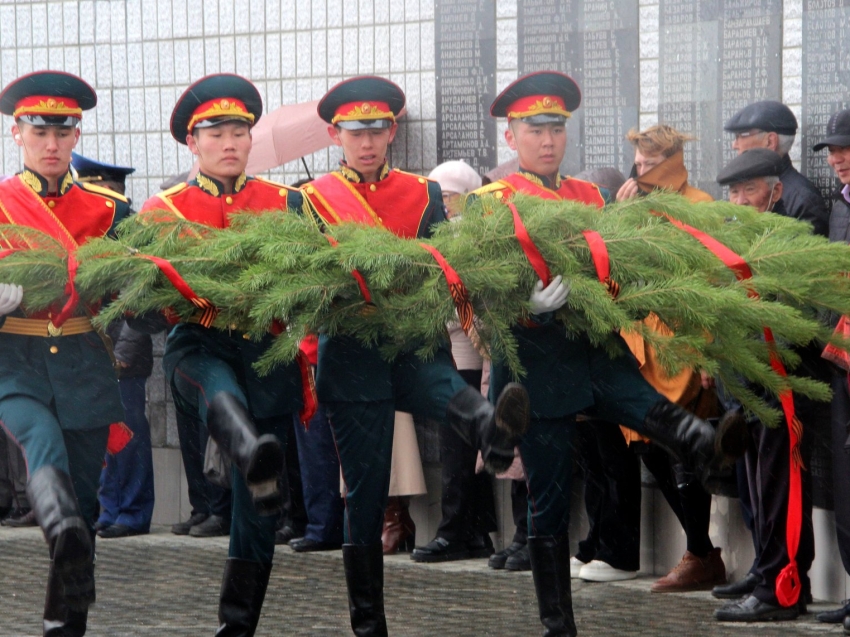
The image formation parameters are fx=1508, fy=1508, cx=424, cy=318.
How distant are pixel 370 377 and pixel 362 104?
3.73ft

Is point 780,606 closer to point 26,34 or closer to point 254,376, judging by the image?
point 254,376

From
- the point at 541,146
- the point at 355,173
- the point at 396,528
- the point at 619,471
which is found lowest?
the point at 396,528

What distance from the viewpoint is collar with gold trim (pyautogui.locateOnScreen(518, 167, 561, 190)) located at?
232 inches

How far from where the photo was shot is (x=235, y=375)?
537 cm

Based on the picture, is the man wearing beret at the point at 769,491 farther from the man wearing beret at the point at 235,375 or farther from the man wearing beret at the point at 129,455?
the man wearing beret at the point at 129,455

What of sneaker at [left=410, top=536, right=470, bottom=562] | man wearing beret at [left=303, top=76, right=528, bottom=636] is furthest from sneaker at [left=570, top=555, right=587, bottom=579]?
man wearing beret at [left=303, top=76, right=528, bottom=636]

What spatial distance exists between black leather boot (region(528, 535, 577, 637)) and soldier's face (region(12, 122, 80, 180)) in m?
2.27

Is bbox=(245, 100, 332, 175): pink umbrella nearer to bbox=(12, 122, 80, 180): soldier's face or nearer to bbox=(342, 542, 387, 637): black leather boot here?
bbox=(12, 122, 80, 180): soldier's face

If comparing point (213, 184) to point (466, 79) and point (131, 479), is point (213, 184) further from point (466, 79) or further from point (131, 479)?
point (131, 479)

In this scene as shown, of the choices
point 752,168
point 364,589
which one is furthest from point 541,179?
point 364,589

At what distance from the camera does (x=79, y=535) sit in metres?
4.83

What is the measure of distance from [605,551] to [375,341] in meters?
2.27

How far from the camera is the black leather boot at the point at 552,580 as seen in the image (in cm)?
549

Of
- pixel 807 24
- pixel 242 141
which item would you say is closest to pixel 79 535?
pixel 242 141
